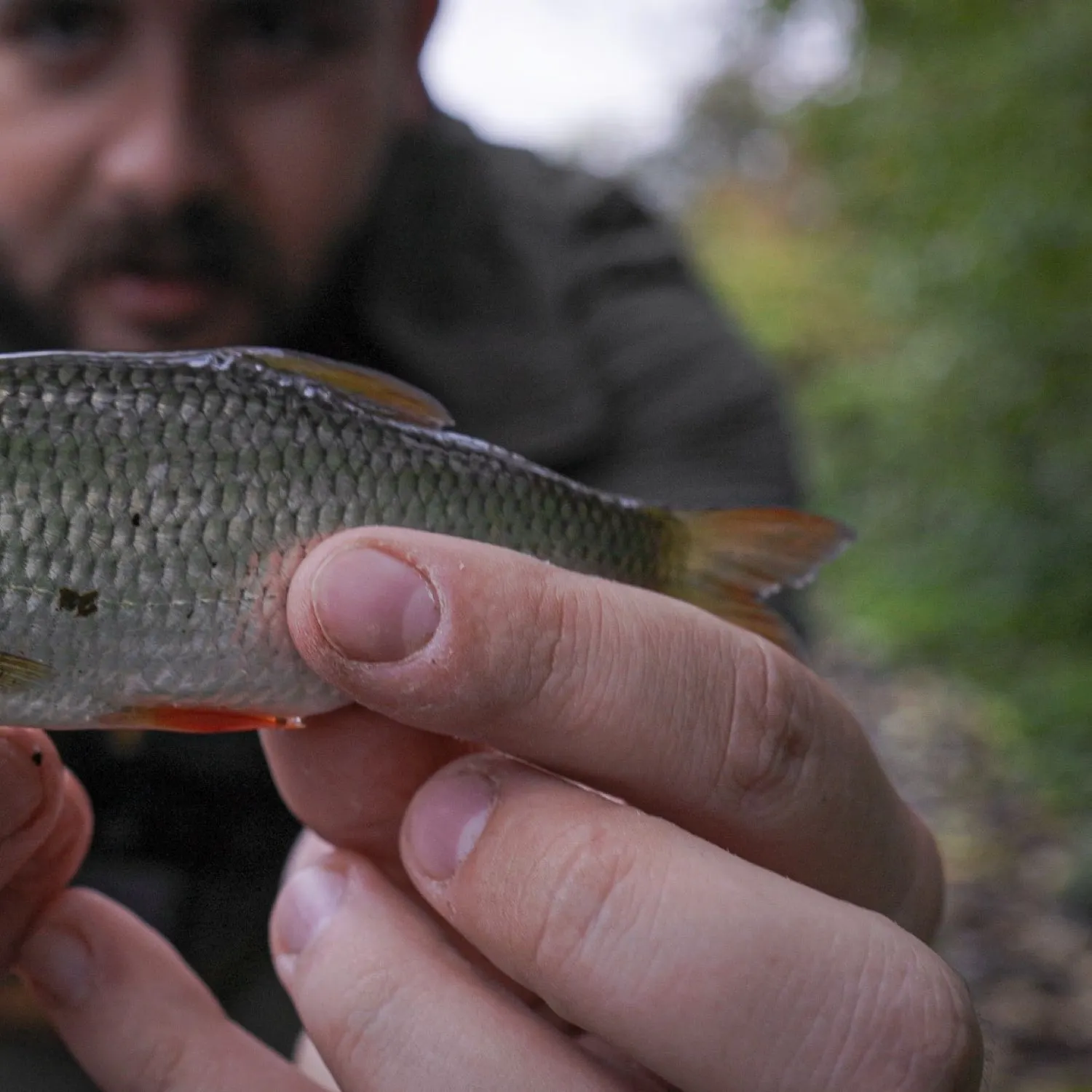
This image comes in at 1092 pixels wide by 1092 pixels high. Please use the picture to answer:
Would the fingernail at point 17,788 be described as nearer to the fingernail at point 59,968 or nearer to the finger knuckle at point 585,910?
the fingernail at point 59,968

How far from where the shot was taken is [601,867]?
4.35 ft

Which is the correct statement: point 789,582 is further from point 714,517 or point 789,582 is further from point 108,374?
point 108,374

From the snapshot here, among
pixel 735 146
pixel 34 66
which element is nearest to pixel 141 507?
pixel 34 66

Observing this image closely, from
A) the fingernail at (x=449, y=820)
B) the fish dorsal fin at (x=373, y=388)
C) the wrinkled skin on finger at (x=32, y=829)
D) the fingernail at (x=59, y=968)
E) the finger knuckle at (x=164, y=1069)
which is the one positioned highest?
the fish dorsal fin at (x=373, y=388)

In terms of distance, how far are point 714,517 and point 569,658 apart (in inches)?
16.5

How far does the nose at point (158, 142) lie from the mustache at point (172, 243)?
4cm

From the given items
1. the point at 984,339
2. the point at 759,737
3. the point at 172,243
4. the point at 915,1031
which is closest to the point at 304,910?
the point at 759,737

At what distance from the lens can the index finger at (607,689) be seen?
1.31m

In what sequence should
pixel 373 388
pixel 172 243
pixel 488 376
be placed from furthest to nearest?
pixel 488 376, pixel 172 243, pixel 373 388

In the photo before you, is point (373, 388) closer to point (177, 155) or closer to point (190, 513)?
point (190, 513)

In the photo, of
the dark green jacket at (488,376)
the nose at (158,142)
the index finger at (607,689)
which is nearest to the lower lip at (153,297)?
the nose at (158,142)

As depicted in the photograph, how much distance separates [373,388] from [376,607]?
15.8 inches

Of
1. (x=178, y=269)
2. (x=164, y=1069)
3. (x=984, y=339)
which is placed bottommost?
(x=164, y=1069)

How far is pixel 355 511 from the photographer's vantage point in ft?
4.70
